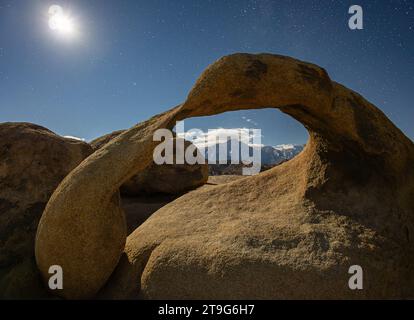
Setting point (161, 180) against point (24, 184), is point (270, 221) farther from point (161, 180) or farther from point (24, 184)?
point (161, 180)

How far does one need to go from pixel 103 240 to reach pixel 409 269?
130 inches

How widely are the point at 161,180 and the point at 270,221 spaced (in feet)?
16.0

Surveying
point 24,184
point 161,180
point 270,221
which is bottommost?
point 270,221

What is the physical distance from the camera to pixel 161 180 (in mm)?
8367

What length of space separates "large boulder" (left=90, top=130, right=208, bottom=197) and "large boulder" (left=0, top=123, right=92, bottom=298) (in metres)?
3.15

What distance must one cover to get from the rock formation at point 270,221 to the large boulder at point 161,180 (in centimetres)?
410

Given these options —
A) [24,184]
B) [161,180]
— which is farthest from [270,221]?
[161,180]

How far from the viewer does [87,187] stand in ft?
11.5

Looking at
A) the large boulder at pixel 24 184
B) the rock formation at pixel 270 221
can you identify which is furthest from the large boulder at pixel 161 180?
the rock formation at pixel 270 221

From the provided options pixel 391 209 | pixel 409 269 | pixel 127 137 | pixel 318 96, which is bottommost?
pixel 409 269

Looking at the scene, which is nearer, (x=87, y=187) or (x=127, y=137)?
(x=87, y=187)

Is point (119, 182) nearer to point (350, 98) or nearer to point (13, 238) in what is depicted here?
point (13, 238)
